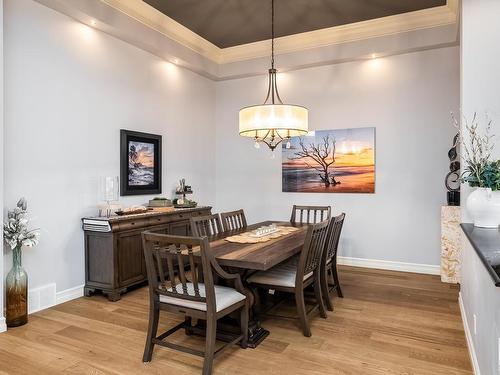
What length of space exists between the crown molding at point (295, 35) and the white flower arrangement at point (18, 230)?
8.08ft

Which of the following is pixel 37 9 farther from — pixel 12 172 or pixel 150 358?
pixel 150 358

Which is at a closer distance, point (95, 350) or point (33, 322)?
point (95, 350)

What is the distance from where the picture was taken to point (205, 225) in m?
3.76

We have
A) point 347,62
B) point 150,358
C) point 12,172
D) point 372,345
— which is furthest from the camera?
point 347,62

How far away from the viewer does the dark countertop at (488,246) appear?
4.90 ft

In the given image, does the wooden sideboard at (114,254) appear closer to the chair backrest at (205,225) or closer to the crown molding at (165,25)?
the chair backrest at (205,225)

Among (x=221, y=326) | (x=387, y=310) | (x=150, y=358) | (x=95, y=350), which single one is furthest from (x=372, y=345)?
(x=95, y=350)

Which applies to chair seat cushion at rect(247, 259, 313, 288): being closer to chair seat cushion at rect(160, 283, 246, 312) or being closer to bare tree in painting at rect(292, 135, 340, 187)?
chair seat cushion at rect(160, 283, 246, 312)

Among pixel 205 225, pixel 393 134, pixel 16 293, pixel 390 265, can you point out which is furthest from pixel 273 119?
pixel 390 265

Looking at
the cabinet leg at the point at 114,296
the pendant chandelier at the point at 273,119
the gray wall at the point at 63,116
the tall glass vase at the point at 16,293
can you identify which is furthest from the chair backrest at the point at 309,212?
the tall glass vase at the point at 16,293

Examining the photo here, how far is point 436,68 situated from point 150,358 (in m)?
4.83

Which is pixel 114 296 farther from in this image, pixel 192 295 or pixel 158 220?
pixel 192 295

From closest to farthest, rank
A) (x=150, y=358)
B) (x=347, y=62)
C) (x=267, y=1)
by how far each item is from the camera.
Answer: (x=150, y=358) → (x=267, y=1) → (x=347, y=62)

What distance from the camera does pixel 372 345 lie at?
9.39 ft
